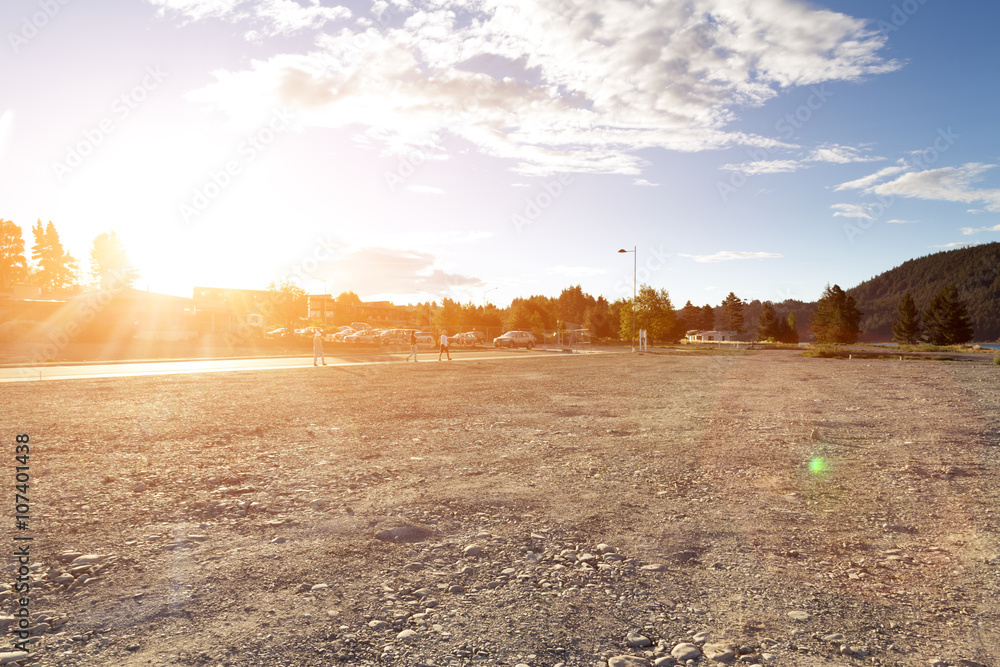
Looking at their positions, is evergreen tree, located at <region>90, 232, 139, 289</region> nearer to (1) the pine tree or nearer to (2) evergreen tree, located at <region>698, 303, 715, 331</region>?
(1) the pine tree

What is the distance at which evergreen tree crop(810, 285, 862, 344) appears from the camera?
311 feet

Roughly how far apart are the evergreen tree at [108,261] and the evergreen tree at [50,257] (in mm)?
10179

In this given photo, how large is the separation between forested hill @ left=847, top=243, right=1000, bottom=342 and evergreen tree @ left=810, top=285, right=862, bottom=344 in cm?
7260

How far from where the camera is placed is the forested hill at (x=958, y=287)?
164 metres

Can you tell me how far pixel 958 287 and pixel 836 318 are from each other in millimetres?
114880

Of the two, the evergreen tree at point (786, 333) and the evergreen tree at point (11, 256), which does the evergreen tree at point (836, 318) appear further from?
the evergreen tree at point (11, 256)

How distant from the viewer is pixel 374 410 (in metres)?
11.2

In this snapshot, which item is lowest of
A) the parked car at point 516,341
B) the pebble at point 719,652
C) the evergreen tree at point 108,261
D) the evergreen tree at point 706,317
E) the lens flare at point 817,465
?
the pebble at point 719,652

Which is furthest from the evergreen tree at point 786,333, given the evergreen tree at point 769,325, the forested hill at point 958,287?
the forested hill at point 958,287

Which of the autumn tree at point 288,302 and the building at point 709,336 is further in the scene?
the building at point 709,336

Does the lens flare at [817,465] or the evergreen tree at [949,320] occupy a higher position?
the evergreen tree at [949,320]

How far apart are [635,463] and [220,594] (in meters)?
4.78

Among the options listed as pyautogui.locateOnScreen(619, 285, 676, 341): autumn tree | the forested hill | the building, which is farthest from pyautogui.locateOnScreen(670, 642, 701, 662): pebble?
the forested hill

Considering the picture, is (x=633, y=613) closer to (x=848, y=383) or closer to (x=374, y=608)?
(x=374, y=608)
